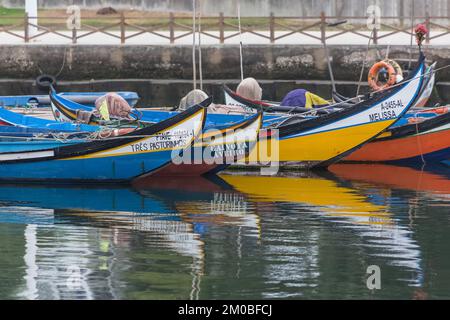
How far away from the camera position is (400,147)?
2547cm

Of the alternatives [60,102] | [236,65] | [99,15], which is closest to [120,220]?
[60,102]

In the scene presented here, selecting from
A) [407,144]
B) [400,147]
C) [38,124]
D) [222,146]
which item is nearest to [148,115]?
[38,124]

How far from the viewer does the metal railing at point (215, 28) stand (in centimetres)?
3316

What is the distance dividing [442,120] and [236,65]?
8.98 metres

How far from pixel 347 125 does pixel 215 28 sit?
14.1 m

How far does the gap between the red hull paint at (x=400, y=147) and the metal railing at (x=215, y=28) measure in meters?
5.13

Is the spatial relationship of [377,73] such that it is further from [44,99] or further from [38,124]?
[44,99]

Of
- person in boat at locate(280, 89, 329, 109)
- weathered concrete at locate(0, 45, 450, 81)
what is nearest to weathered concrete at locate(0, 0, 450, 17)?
weathered concrete at locate(0, 45, 450, 81)

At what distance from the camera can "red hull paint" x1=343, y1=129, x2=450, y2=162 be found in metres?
25.4

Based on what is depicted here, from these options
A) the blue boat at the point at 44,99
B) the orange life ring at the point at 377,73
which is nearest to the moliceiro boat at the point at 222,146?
the orange life ring at the point at 377,73

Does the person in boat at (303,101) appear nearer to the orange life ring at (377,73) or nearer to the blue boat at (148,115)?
the blue boat at (148,115)
